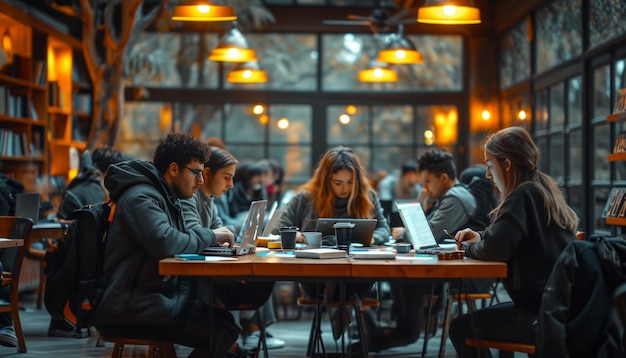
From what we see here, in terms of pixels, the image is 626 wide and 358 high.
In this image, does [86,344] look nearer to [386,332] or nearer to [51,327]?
[51,327]

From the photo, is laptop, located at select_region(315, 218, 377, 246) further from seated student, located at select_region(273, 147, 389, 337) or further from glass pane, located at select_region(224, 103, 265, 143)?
glass pane, located at select_region(224, 103, 265, 143)

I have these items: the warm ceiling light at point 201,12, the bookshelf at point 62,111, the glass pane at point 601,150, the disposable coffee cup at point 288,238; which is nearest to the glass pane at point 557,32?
the glass pane at point 601,150

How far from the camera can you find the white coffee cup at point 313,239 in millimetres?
5000

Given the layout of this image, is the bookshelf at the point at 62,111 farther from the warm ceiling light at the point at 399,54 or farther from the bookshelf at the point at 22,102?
the warm ceiling light at the point at 399,54

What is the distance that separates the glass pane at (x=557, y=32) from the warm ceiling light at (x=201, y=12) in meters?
4.09

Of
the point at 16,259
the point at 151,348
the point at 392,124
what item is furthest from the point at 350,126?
the point at 151,348

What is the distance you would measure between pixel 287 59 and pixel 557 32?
4.09 m

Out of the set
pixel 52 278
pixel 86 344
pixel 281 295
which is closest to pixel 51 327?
pixel 86 344

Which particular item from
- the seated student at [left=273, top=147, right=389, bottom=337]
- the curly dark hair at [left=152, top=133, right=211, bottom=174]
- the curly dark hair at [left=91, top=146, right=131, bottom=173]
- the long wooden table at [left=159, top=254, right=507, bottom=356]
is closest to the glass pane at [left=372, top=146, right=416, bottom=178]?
the curly dark hair at [left=91, top=146, right=131, bottom=173]

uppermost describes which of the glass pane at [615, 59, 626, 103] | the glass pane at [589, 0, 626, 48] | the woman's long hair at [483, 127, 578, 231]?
the glass pane at [589, 0, 626, 48]

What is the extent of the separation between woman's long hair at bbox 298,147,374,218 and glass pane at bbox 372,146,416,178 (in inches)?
269

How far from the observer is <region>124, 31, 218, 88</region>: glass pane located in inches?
498

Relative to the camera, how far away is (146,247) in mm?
4152

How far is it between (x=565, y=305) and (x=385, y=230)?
8.33 ft
